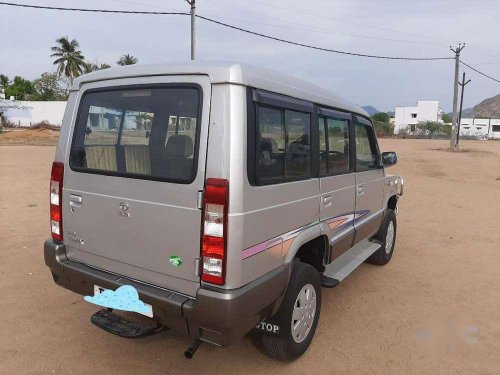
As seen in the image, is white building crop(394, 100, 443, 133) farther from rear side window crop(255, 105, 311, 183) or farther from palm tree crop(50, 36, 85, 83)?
rear side window crop(255, 105, 311, 183)

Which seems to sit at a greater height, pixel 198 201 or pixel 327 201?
pixel 198 201

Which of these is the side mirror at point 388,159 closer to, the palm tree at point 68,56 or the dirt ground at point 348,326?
the dirt ground at point 348,326

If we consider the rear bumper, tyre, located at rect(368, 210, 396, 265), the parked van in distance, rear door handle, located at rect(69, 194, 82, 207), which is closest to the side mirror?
tyre, located at rect(368, 210, 396, 265)

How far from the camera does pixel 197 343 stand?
257 centimetres

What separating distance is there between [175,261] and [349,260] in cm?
221

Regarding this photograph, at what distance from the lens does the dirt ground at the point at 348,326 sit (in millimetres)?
3025

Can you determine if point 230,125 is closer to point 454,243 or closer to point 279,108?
point 279,108

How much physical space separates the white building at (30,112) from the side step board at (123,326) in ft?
195

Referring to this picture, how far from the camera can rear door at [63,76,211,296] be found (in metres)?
2.43

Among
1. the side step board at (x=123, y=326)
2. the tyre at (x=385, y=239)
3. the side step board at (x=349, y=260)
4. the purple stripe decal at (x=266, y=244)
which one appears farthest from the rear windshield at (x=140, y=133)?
the tyre at (x=385, y=239)

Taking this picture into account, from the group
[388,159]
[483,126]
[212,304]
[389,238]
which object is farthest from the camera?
[483,126]

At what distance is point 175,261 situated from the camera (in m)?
2.49

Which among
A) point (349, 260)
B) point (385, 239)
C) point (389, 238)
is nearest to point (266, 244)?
point (349, 260)

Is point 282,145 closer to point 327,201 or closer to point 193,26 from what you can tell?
point 327,201
